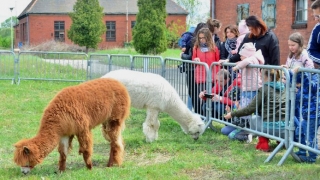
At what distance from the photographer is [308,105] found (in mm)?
6477

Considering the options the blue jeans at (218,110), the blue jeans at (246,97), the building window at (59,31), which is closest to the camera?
the blue jeans at (246,97)

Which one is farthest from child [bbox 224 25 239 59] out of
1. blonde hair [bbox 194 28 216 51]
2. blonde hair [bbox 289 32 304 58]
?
blonde hair [bbox 289 32 304 58]

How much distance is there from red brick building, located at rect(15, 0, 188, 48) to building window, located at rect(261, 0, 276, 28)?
31.4 metres

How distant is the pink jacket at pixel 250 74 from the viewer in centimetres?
788

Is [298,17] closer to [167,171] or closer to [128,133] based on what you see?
[128,133]

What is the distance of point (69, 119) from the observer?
246 inches

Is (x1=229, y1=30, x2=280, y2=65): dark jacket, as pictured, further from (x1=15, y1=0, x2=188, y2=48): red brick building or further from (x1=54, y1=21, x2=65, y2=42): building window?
(x1=54, y1=21, x2=65, y2=42): building window

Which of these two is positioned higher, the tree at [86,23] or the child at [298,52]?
the tree at [86,23]

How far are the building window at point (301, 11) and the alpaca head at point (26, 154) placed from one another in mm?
16412

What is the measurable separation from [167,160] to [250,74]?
5.97 feet

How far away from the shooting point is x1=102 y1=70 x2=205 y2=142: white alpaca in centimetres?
861

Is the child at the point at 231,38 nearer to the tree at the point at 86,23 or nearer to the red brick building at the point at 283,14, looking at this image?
the red brick building at the point at 283,14

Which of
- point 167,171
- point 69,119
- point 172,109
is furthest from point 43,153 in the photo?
point 172,109

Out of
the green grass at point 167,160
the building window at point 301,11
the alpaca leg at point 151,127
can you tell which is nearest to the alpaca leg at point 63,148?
the green grass at point 167,160
